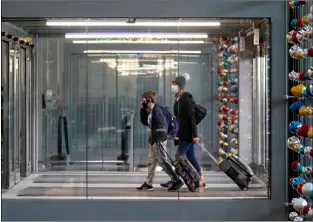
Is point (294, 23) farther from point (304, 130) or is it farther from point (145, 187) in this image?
point (145, 187)

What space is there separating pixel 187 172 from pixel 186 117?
2.48 ft

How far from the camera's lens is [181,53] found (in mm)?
8984

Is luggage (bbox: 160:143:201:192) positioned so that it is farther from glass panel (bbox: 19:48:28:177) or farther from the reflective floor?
glass panel (bbox: 19:48:28:177)

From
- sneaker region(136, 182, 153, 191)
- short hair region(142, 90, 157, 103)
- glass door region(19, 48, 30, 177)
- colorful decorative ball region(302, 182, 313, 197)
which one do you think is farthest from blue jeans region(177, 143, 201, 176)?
glass door region(19, 48, 30, 177)

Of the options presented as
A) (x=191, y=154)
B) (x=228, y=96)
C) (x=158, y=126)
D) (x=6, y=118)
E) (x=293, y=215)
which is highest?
(x=228, y=96)

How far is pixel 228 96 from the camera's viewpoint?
9.78 m

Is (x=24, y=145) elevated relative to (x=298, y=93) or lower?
lower

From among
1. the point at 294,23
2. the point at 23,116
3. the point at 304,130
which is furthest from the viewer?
the point at 23,116

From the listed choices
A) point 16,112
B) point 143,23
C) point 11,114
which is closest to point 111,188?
point 11,114

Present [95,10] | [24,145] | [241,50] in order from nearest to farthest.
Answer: [95,10] < [241,50] < [24,145]

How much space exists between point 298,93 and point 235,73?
299 cm

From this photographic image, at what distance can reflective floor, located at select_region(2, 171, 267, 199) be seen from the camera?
860cm

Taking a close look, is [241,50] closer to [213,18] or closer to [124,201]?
[213,18]

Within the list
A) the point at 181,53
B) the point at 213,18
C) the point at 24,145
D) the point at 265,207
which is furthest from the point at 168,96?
the point at 24,145
